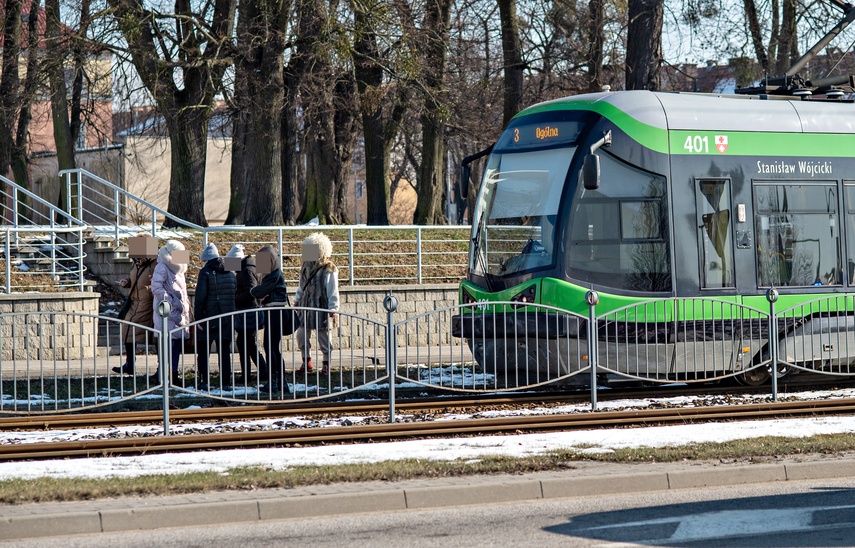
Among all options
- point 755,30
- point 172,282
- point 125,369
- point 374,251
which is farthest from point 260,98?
point 125,369

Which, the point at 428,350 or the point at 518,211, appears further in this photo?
the point at 518,211

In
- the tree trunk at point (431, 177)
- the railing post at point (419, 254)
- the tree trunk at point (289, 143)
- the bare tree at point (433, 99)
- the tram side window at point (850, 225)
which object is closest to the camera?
the tram side window at point (850, 225)

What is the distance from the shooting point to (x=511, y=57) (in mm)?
28516

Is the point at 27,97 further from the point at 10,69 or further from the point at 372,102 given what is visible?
the point at 372,102

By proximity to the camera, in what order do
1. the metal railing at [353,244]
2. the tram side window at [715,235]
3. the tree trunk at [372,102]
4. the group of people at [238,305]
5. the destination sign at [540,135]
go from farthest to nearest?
the tree trunk at [372,102] < the metal railing at [353,244] < the tram side window at [715,235] < the destination sign at [540,135] < the group of people at [238,305]

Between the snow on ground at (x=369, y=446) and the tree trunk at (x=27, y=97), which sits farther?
the tree trunk at (x=27, y=97)

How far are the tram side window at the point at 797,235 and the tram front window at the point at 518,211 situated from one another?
2522 millimetres

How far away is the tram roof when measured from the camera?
13828 millimetres

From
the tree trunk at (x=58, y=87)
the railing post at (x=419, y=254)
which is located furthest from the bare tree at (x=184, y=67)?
the railing post at (x=419, y=254)

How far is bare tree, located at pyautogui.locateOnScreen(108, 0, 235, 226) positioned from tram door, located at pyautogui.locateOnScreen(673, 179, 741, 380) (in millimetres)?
12928

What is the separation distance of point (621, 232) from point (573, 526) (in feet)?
22.0

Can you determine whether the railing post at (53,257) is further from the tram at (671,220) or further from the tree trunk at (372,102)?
the tram at (671,220)

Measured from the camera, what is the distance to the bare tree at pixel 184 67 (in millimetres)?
23891

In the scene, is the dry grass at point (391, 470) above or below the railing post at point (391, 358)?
below
